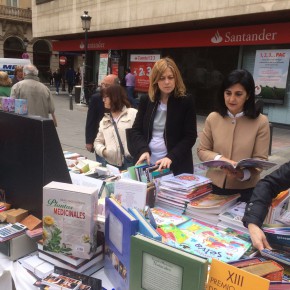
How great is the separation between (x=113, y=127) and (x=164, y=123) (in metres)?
0.72

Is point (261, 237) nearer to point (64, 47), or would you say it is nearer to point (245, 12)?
point (245, 12)

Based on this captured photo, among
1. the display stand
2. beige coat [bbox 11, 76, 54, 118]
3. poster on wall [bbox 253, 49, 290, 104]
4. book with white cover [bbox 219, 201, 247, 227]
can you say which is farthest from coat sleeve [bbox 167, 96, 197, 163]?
poster on wall [bbox 253, 49, 290, 104]

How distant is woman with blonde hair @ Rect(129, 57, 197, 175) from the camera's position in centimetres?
243

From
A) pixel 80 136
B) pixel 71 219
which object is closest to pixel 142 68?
pixel 80 136

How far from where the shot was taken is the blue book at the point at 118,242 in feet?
3.57

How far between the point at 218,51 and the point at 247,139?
10261 millimetres

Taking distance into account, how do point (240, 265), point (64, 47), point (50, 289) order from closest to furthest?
1. point (240, 265)
2. point (50, 289)
3. point (64, 47)

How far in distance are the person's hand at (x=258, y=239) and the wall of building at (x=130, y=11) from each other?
8105 millimetres

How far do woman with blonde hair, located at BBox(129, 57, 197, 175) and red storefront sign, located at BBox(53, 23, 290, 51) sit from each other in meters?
7.75

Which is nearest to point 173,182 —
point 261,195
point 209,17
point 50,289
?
point 261,195

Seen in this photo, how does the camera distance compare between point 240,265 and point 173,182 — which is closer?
point 240,265

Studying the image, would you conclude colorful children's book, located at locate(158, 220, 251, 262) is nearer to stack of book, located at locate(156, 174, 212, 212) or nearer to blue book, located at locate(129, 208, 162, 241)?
stack of book, located at locate(156, 174, 212, 212)

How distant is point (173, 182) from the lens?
183 centimetres

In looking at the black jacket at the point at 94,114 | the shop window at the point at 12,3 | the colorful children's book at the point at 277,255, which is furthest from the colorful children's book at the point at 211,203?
the shop window at the point at 12,3
